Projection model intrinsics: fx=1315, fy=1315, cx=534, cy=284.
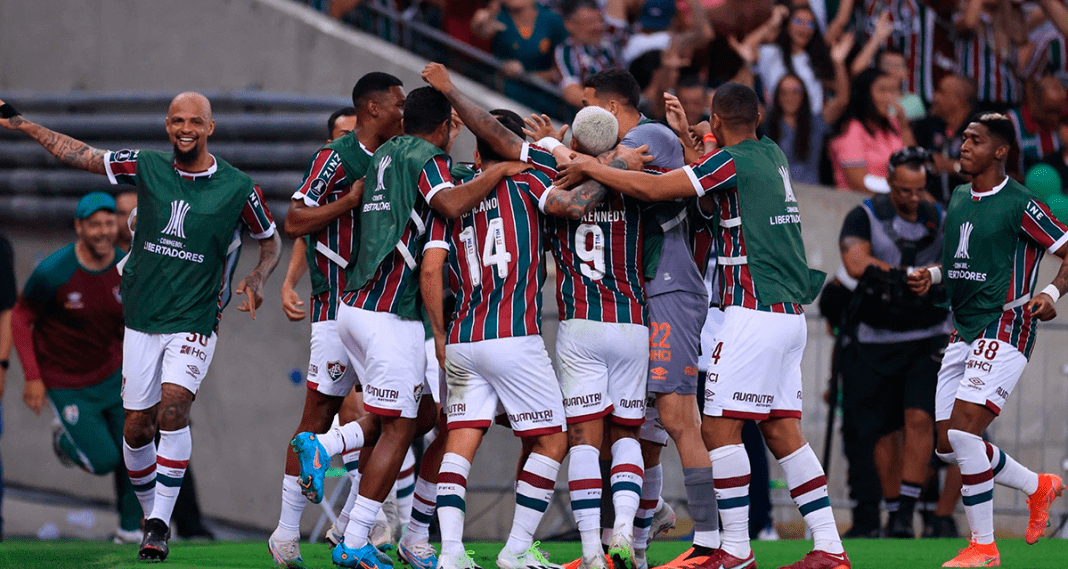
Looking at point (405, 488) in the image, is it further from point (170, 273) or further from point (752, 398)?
point (752, 398)

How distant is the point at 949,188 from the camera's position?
35.4 feet

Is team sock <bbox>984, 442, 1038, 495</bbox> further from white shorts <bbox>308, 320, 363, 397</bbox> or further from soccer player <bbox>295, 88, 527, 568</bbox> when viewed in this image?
white shorts <bbox>308, 320, 363, 397</bbox>

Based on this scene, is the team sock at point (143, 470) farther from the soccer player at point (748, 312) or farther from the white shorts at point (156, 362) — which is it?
the soccer player at point (748, 312)

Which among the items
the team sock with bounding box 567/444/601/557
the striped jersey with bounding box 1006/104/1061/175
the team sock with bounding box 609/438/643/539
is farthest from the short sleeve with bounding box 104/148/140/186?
the striped jersey with bounding box 1006/104/1061/175

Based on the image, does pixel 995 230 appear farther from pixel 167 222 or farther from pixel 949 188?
pixel 167 222

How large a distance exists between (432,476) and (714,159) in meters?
2.31

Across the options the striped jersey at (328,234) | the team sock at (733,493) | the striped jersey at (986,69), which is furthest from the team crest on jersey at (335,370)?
the striped jersey at (986,69)

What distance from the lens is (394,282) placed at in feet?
21.7

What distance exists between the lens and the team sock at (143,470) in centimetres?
734

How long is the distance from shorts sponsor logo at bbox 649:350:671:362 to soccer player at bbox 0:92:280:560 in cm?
222

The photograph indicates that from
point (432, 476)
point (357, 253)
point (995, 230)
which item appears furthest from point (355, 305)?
point (995, 230)

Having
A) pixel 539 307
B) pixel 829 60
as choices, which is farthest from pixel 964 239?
pixel 829 60

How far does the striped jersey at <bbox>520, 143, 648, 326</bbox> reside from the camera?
6.50 metres

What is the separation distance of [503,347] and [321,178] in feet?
4.73
